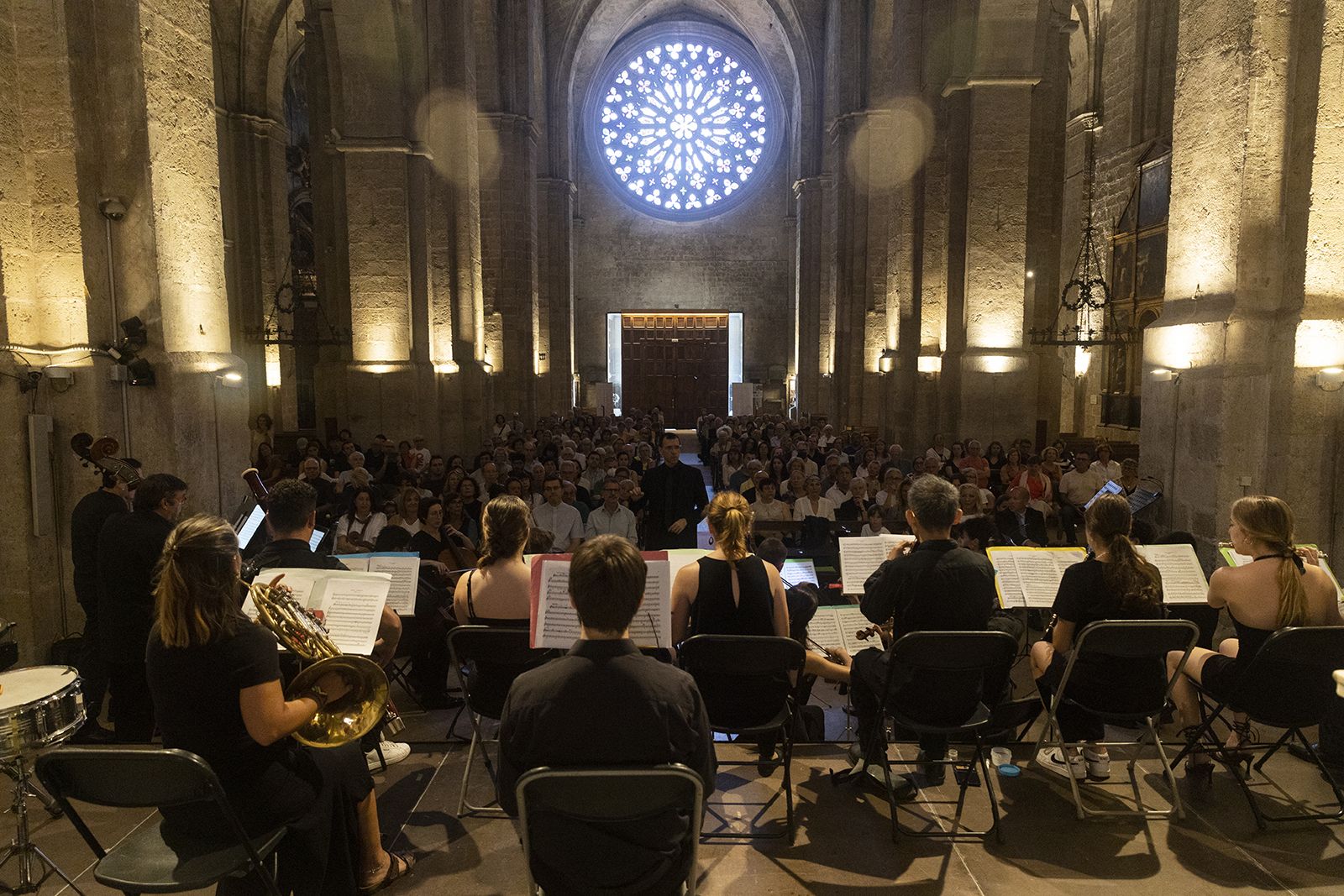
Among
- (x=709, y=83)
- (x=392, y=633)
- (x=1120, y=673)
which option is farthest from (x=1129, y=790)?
(x=709, y=83)

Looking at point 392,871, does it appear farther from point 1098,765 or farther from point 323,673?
point 1098,765

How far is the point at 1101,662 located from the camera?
4.12m

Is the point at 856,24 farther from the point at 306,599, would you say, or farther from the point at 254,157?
the point at 306,599

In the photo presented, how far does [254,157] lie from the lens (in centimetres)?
1839

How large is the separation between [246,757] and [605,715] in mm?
1273

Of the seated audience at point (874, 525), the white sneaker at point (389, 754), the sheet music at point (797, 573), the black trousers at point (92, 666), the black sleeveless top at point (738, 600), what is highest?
the black sleeveless top at point (738, 600)

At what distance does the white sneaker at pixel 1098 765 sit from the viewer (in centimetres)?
441

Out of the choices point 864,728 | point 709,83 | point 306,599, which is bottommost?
point 864,728

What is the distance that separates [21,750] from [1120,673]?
4527 mm

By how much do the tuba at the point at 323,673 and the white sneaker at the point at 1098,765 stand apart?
→ 3409 millimetres

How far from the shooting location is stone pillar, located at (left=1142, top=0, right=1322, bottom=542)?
6152mm

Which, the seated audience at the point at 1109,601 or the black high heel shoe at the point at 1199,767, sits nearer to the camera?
the seated audience at the point at 1109,601

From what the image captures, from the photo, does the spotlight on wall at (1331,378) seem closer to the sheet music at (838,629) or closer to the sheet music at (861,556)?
the sheet music at (861,556)

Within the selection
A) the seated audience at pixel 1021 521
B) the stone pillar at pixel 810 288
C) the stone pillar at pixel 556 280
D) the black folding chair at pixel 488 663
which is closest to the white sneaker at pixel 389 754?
the black folding chair at pixel 488 663
